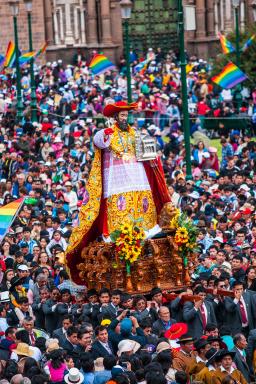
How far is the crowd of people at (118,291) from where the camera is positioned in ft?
56.3

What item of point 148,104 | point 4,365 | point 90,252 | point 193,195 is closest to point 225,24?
point 148,104

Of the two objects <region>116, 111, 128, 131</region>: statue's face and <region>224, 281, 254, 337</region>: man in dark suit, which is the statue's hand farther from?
<region>224, 281, 254, 337</region>: man in dark suit

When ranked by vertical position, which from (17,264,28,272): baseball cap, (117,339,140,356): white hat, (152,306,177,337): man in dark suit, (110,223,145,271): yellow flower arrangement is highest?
(110,223,145,271): yellow flower arrangement

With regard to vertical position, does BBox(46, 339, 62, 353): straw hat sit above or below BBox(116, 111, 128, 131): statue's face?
below

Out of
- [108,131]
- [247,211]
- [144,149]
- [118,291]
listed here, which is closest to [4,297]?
[118,291]

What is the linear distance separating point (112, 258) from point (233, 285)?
5.68 ft

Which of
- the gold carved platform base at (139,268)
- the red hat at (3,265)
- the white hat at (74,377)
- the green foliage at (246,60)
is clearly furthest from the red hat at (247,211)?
the green foliage at (246,60)

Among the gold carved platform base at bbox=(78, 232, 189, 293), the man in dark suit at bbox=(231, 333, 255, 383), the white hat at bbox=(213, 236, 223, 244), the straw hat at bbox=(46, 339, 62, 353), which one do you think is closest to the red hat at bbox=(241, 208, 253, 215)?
the white hat at bbox=(213, 236, 223, 244)

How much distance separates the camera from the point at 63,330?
19.5 m

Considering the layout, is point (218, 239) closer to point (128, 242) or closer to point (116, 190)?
point (116, 190)

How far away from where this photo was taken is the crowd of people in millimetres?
17156

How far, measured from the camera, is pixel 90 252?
21.9m

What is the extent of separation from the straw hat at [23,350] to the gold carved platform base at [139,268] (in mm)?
3547

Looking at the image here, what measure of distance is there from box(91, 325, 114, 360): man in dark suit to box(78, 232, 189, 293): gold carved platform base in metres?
3.05
